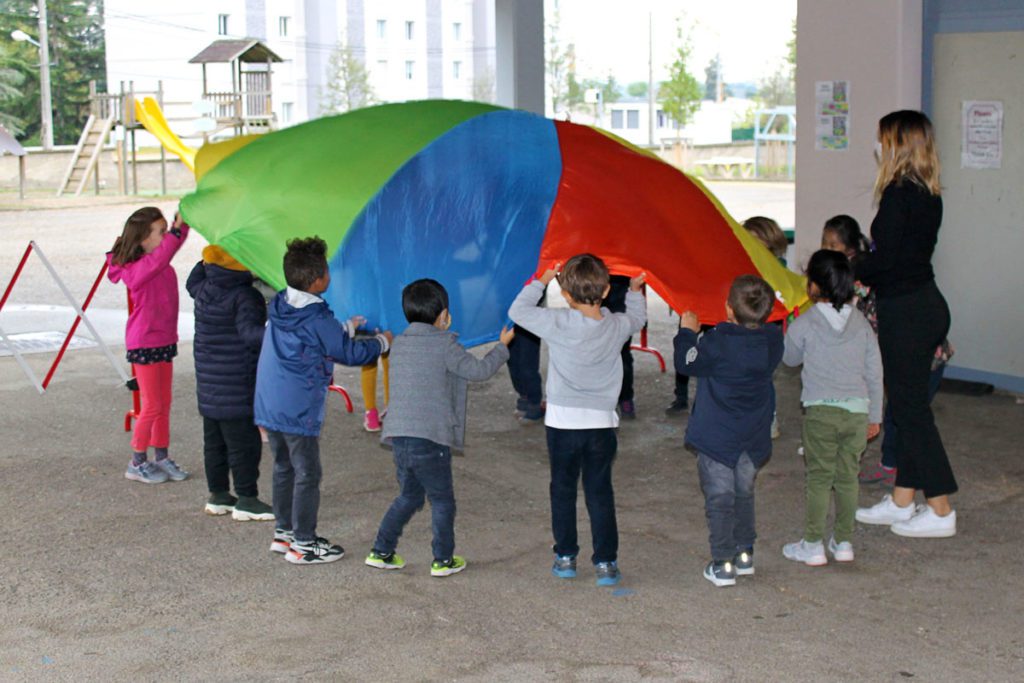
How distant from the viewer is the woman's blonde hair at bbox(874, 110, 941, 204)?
6.22 m

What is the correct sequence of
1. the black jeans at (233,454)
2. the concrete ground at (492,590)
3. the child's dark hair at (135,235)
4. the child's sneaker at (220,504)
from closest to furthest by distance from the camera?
1. the concrete ground at (492,590)
2. the black jeans at (233,454)
3. the child's sneaker at (220,504)
4. the child's dark hair at (135,235)

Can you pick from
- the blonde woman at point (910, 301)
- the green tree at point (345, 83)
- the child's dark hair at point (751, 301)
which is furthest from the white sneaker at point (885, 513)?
the green tree at point (345, 83)

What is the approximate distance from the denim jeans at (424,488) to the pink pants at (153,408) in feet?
7.29

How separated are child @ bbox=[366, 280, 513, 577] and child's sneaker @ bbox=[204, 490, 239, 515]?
1.53 meters

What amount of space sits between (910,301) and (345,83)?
52.4 metres

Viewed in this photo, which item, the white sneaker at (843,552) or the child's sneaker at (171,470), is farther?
the child's sneaker at (171,470)

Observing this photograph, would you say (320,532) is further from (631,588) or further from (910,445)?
(910,445)

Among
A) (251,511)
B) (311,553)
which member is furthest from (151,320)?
(311,553)

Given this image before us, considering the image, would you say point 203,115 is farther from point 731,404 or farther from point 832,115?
point 731,404

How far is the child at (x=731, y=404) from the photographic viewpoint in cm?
557

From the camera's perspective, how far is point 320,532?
21.6ft

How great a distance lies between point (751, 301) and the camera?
18.3ft

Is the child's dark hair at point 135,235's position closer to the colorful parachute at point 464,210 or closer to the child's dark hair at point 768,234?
the colorful parachute at point 464,210

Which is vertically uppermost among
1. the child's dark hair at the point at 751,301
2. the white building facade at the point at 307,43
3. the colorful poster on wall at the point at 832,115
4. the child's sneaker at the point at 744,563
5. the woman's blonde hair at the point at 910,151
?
the white building facade at the point at 307,43
